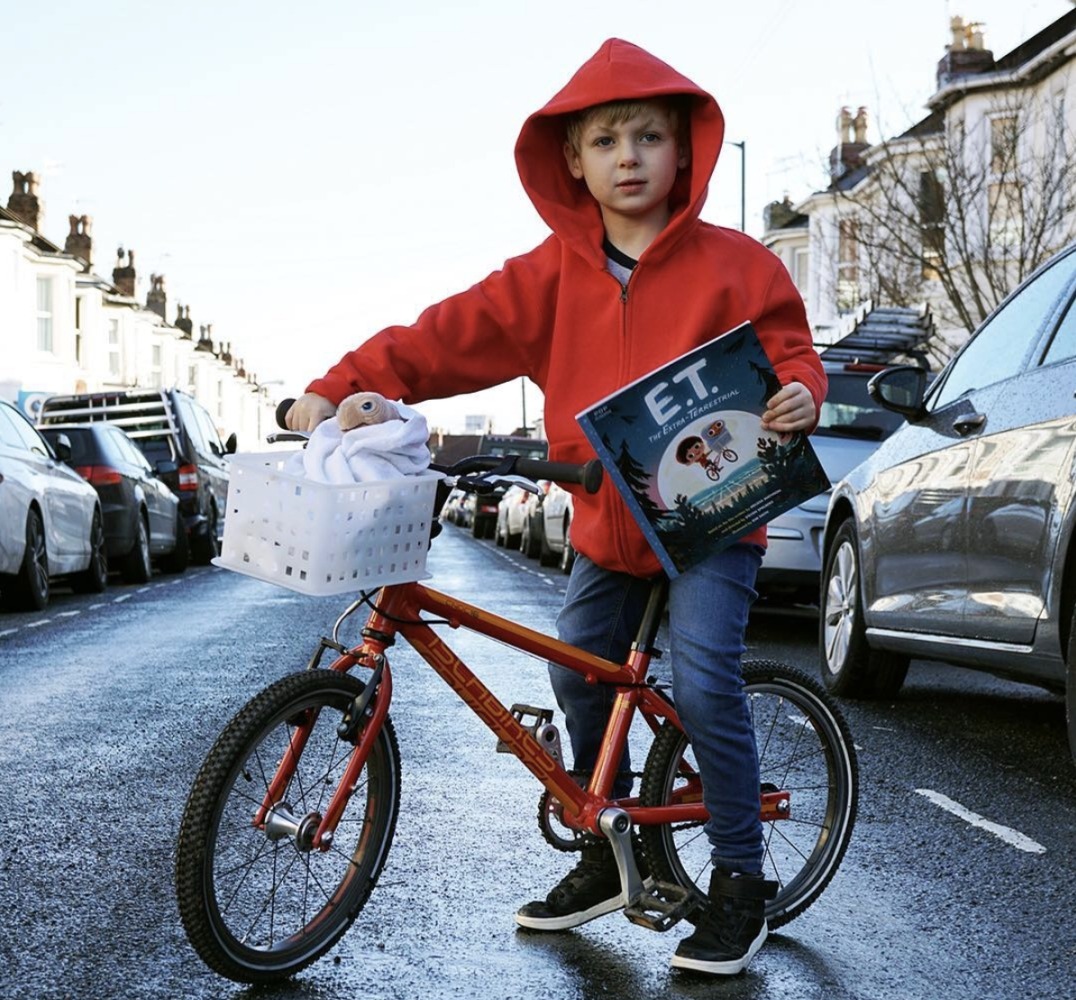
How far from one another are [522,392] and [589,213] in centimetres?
8086

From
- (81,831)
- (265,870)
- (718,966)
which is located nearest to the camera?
(265,870)

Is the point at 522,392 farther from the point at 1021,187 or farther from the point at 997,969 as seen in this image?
the point at 997,969

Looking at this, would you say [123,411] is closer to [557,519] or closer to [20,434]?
[557,519]

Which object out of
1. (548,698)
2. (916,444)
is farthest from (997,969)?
(548,698)

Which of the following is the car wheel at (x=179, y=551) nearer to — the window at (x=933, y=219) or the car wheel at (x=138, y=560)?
the car wheel at (x=138, y=560)

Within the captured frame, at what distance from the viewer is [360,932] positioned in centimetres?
400

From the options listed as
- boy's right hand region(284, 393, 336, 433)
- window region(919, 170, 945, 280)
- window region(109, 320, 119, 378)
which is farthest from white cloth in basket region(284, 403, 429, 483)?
window region(109, 320, 119, 378)

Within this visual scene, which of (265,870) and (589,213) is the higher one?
(589,213)

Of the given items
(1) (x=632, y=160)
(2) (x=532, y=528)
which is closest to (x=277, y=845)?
(1) (x=632, y=160)

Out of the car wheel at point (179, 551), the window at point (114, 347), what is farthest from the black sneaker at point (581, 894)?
the window at point (114, 347)

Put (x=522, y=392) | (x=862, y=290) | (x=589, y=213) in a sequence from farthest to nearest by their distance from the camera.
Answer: (x=522, y=392)
(x=862, y=290)
(x=589, y=213)

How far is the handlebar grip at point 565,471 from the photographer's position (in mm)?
3418

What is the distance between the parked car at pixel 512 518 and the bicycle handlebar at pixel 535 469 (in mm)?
24469

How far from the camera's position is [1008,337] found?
6.79 metres
